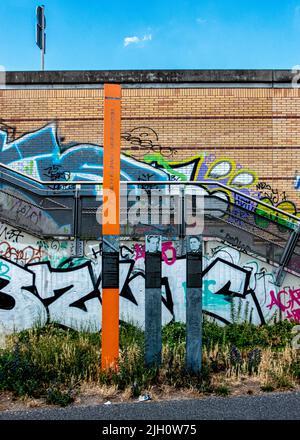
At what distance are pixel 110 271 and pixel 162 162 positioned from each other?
21.0 ft

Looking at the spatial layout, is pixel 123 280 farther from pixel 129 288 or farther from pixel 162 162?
pixel 162 162

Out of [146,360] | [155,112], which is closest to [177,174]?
[155,112]

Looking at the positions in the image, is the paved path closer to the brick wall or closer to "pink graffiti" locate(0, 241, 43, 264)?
"pink graffiti" locate(0, 241, 43, 264)

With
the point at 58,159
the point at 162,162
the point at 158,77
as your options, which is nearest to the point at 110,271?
the point at 162,162

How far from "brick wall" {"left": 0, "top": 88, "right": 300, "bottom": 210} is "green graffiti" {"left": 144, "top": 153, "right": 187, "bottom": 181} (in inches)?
3.2

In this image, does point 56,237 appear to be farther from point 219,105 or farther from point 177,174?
point 219,105

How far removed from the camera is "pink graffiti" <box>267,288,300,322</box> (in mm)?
8484

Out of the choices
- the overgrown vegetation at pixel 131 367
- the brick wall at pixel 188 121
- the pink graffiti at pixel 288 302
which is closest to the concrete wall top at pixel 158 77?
the brick wall at pixel 188 121

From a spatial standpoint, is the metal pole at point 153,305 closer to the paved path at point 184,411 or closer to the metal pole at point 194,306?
the metal pole at point 194,306

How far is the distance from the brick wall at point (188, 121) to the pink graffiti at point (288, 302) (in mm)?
4235

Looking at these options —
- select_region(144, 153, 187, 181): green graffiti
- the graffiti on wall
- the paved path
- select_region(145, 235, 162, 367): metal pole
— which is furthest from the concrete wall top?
the paved path

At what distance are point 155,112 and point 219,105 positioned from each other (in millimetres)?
1660

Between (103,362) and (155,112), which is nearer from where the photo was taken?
(103,362)
